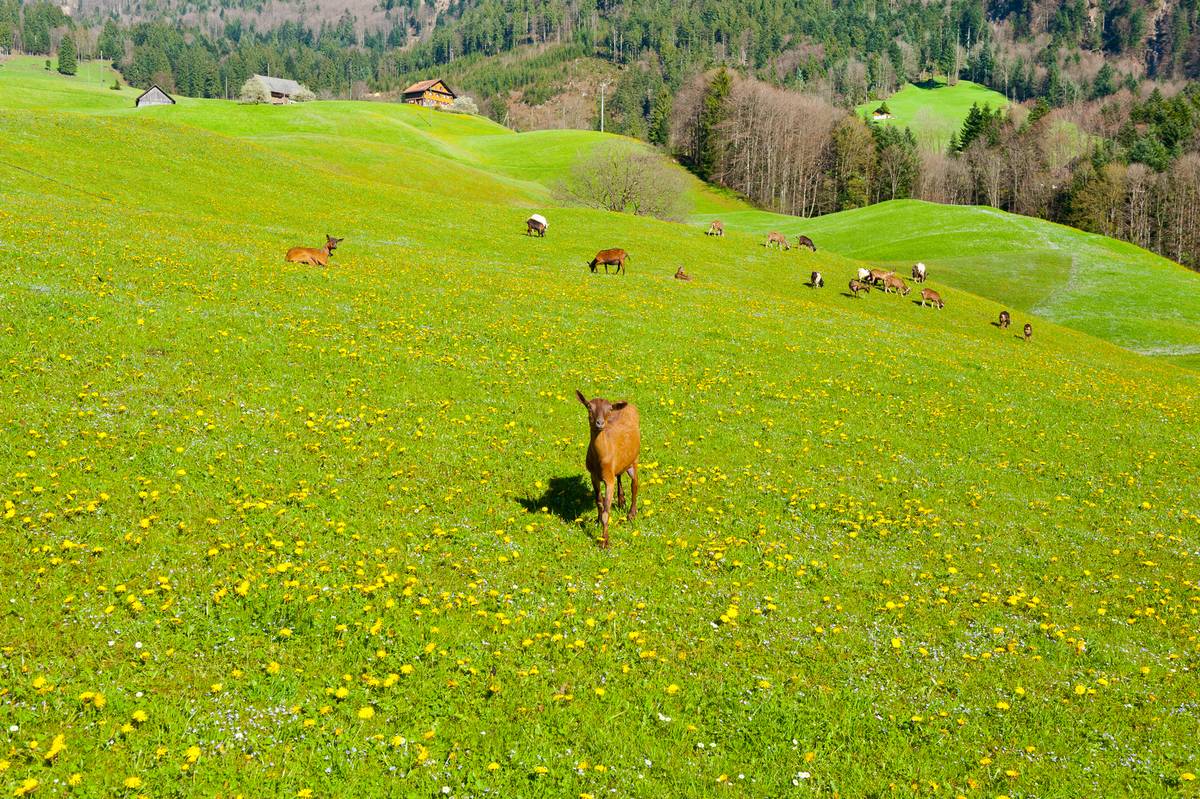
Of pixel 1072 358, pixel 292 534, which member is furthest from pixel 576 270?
pixel 292 534

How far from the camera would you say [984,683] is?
11188mm

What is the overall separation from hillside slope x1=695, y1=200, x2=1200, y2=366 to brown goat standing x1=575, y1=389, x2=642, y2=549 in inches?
2568

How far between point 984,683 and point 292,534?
12232 millimetres

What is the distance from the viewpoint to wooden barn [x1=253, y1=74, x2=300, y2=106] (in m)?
167

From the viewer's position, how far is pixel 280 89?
177375mm

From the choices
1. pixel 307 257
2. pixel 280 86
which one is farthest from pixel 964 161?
pixel 280 86

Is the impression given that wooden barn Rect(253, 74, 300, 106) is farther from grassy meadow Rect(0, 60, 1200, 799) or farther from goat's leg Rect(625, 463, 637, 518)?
goat's leg Rect(625, 463, 637, 518)

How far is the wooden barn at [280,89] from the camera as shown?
166625mm

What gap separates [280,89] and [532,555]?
200 metres

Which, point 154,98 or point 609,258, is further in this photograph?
point 154,98

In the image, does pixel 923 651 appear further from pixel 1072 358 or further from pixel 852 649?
pixel 1072 358

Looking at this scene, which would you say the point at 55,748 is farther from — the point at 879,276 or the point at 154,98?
the point at 154,98

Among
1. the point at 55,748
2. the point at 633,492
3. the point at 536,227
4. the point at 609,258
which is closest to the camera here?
the point at 55,748

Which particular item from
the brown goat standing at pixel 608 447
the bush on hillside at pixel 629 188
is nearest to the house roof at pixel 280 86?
the bush on hillside at pixel 629 188
